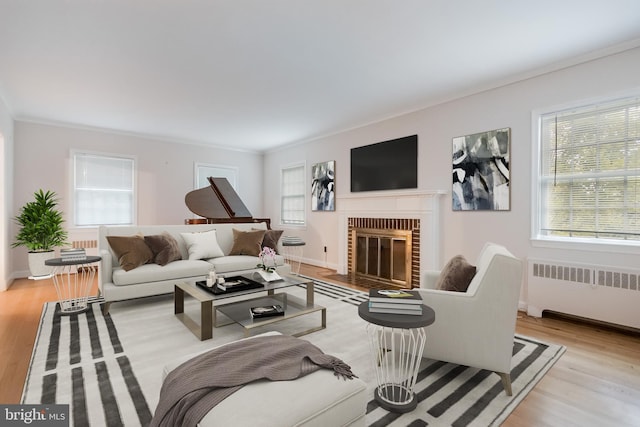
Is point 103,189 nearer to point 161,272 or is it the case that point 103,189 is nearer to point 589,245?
point 161,272

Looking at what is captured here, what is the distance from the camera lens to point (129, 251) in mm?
3576

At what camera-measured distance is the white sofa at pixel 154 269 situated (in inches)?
131

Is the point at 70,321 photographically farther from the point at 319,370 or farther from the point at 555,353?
the point at 555,353

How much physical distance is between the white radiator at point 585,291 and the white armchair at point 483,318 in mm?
1860

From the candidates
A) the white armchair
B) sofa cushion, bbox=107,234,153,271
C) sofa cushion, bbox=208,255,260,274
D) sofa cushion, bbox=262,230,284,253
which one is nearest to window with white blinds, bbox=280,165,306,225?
sofa cushion, bbox=262,230,284,253

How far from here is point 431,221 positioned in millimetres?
4219

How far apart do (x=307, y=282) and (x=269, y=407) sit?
6.52 ft

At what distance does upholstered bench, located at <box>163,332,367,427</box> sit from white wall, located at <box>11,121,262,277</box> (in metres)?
5.99

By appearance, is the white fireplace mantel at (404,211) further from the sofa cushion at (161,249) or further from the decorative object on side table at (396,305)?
the sofa cushion at (161,249)

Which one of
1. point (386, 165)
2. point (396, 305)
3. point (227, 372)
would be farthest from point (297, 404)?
point (386, 165)

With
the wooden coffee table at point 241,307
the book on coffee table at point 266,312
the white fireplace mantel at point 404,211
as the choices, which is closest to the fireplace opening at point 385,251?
the white fireplace mantel at point 404,211

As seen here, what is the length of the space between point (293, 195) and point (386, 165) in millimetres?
2731

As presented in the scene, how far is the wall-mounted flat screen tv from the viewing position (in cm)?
462

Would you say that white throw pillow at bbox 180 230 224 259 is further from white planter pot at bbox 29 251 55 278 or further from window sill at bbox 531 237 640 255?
window sill at bbox 531 237 640 255
